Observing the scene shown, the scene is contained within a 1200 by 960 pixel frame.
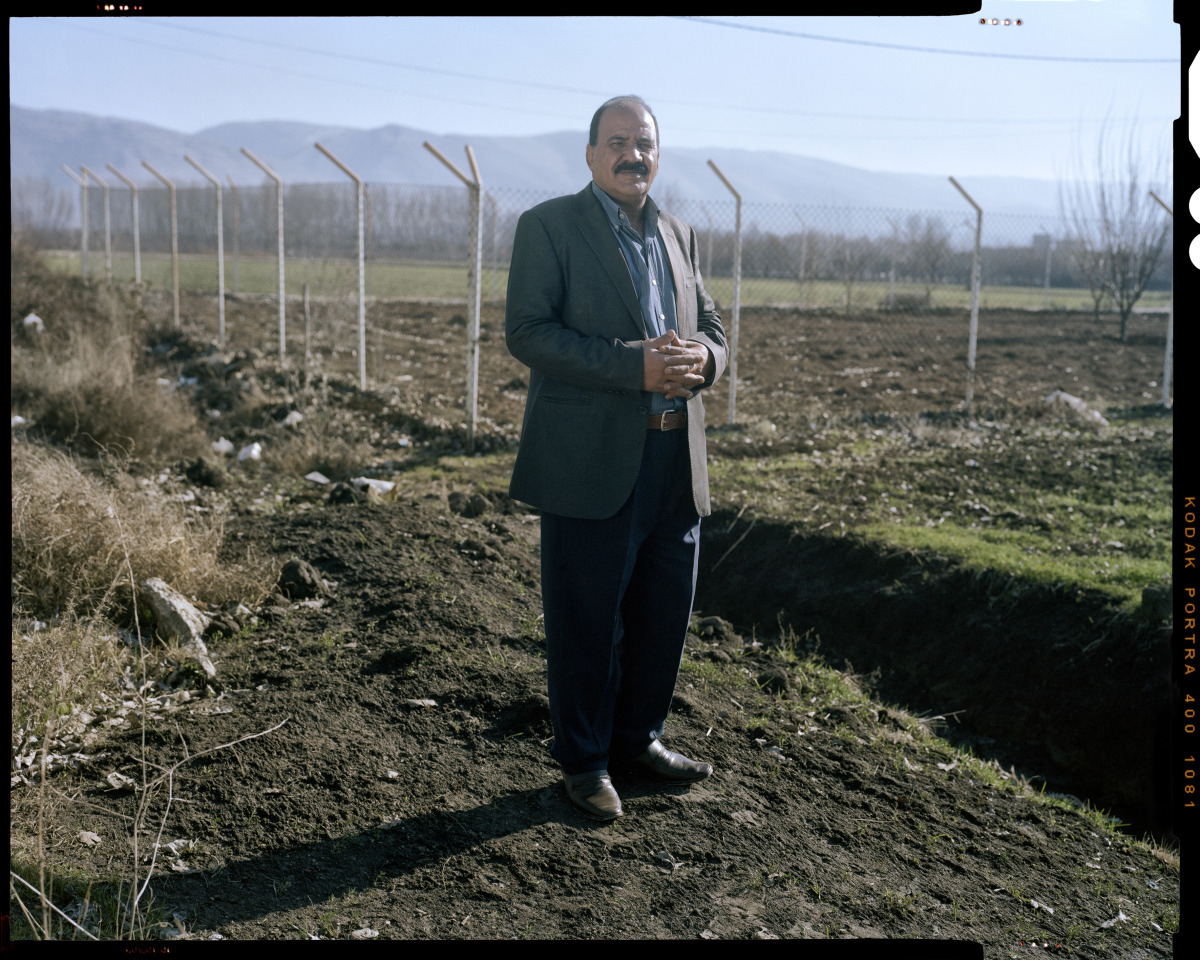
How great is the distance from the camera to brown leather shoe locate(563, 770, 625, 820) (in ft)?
9.16

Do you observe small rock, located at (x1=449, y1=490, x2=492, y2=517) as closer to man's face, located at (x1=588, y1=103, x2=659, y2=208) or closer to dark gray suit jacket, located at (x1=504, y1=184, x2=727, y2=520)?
dark gray suit jacket, located at (x1=504, y1=184, x2=727, y2=520)

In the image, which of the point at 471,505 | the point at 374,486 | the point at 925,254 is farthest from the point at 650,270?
the point at 925,254

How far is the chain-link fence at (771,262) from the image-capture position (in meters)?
16.1

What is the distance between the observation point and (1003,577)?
4.95 metres

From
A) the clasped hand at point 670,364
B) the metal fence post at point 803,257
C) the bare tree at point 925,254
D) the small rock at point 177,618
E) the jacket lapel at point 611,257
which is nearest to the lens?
the clasped hand at point 670,364

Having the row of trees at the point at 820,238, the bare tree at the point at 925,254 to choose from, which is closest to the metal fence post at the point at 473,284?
the row of trees at the point at 820,238

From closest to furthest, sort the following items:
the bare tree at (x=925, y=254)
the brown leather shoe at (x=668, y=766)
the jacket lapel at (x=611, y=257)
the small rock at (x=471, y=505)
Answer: the jacket lapel at (x=611, y=257)
the brown leather shoe at (x=668, y=766)
the small rock at (x=471, y=505)
the bare tree at (x=925, y=254)

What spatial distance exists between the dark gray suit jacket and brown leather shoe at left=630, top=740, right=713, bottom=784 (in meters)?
0.86

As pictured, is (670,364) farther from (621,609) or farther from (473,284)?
(473,284)

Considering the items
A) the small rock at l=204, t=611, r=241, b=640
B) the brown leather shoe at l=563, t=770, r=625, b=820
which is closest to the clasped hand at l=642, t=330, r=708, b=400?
the brown leather shoe at l=563, t=770, r=625, b=820

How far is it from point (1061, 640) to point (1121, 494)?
7.91ft

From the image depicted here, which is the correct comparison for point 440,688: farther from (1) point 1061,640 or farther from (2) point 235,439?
(2) point 235,439

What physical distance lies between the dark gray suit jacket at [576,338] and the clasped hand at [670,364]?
60 millimetres

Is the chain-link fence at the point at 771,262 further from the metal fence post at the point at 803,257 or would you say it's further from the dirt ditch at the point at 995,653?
the dirt ditch at the point at 995,653
